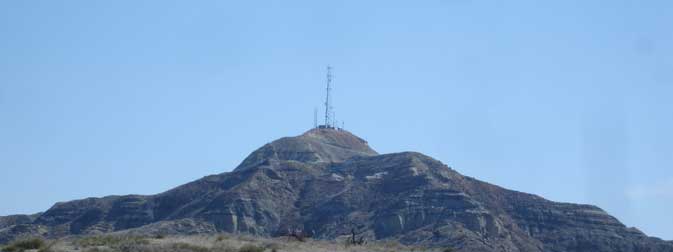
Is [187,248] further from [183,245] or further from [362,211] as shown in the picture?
[362,211]

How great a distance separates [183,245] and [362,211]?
50588 mm

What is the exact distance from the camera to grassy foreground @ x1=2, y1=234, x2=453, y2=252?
57219mm

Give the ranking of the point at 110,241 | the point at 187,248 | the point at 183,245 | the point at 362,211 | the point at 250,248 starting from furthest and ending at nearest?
1. the point at 362,211
2. the point at 110,241
3. the point at 250,248
4. the point at 183,245
5. the point at 187,248

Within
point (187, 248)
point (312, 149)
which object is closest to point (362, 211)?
point (312, 149)

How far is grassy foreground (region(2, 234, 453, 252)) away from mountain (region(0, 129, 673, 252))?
28328 mm

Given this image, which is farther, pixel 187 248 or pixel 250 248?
pixel 250 248

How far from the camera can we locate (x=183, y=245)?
58.4 m

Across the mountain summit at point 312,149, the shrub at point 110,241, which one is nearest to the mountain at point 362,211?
the mountain summit at point 312,149

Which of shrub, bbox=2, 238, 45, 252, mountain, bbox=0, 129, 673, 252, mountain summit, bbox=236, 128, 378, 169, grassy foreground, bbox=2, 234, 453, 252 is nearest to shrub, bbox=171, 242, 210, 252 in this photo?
grassy foreground, bbox=2, 234, 453, 252

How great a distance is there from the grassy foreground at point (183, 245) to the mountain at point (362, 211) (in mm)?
28328

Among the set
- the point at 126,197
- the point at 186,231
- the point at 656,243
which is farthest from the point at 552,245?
the point at 126,197

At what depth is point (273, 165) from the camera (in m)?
124

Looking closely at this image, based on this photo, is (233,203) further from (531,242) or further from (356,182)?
(531,242)

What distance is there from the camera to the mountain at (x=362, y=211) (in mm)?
101562
